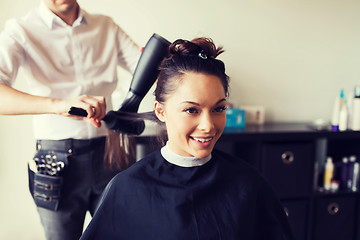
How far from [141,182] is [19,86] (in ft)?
4.06

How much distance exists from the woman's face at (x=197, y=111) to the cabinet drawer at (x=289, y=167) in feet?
3.46

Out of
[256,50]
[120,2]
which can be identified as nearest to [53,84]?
[120,2]

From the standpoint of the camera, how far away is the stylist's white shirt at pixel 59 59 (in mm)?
1223

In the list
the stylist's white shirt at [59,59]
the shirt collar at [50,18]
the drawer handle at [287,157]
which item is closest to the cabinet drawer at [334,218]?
the drawer handle at [287,157]

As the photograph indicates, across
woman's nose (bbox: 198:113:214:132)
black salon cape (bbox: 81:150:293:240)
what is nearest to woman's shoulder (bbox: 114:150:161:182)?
black salon cape (bbox: 81:150:293:240)

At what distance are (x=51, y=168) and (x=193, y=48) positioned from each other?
762 mm

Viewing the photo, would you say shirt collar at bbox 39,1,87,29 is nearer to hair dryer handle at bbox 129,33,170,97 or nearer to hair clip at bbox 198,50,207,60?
hair dryer handle at bbox 129,33,170,97

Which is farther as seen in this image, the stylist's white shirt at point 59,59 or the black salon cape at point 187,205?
the stylist's white shirt at point 59,59

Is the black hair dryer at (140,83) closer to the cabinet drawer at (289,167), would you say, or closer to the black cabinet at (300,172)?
the black cabinet at (300,172)

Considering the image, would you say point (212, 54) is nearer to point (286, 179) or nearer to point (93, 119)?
point (93, 119)

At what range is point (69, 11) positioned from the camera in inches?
49.7

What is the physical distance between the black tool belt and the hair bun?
584 millimetres

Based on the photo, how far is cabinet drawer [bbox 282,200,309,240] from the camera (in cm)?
211

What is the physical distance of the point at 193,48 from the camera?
1050 mm
